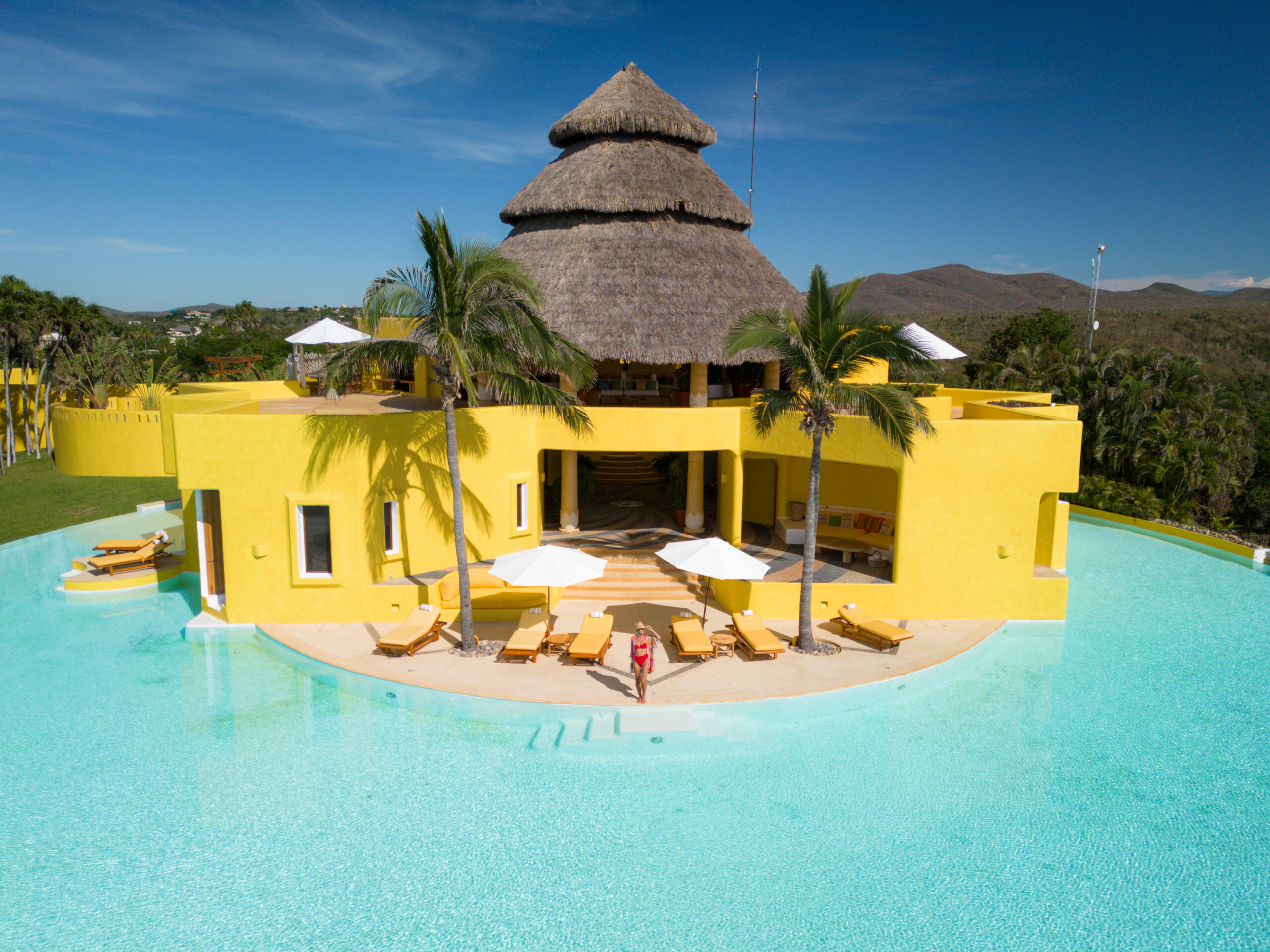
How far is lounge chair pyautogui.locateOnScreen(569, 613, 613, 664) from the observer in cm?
1311

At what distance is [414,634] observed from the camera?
13.7 metres

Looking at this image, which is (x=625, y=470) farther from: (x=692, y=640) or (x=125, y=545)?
(x=125, y=545)

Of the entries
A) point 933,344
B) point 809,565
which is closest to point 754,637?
point 809,565

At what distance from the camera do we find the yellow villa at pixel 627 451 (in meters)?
14.8

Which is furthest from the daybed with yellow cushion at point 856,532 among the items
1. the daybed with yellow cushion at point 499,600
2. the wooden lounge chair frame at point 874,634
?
the daybed with yellow cushion at point 499,600

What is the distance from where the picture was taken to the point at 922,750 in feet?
35.8

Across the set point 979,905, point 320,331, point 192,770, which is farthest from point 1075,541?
point 320,331

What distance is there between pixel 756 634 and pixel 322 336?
65.7 ft

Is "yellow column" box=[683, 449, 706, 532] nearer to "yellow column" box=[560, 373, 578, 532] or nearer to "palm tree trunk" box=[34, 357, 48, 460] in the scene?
"yellow column" box=[560, 373, 578, 532]

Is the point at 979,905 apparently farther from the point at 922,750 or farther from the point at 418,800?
the point at 418,800

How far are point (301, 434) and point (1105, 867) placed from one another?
47.9 ft

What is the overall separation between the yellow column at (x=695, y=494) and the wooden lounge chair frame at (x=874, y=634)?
5.46m

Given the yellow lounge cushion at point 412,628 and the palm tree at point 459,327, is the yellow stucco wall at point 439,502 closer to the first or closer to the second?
the yellow lounge cushion at point 412,628

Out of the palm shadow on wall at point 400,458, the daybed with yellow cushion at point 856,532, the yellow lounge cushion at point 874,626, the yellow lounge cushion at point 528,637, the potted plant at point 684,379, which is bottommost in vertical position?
the yellow lounge cushion at point 528,637
